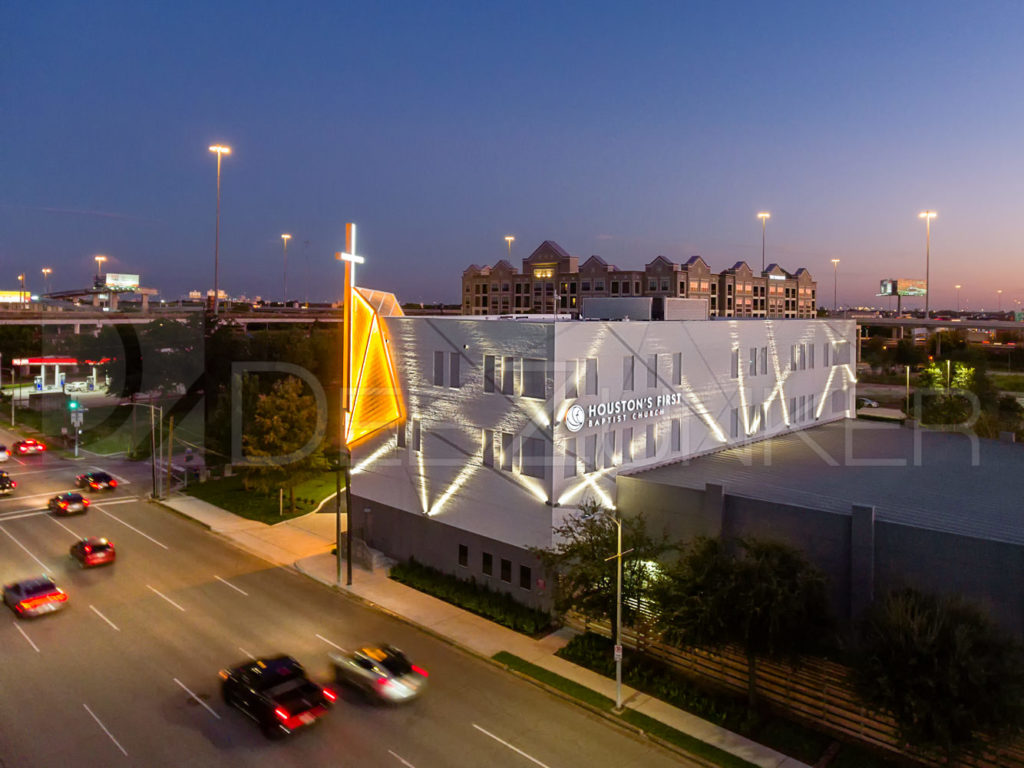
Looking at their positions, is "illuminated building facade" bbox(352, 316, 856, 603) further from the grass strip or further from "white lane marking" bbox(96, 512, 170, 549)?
"white lane marking" bbox(96, 512, 170, 549)

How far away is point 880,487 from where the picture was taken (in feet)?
98.0

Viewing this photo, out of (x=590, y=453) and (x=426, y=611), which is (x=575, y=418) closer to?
(x=590, y=453)

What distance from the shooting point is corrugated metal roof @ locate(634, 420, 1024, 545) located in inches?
1006

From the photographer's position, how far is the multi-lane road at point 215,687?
2000 centimetres

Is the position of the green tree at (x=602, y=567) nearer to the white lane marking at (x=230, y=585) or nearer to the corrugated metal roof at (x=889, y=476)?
the corrugated metal roof at (x=889, y=476)

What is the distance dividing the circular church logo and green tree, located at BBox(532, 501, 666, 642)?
148 inches

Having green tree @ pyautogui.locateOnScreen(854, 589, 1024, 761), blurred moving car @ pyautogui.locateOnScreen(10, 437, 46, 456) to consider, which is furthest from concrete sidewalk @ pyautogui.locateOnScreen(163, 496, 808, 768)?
blurred moving car @ pyautogui.locateOnScreen(10, 437, 46, 456)

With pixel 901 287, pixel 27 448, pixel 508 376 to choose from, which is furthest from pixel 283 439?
pixel 901 287

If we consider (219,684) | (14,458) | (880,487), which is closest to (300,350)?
(14,458)

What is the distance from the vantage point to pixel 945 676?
57.0 ft

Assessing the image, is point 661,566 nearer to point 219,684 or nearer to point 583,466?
point 583,466

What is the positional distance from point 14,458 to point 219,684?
54959mm

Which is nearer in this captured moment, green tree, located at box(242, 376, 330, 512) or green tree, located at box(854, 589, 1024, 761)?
green tree, located at box(854, 589, 1024, 761)

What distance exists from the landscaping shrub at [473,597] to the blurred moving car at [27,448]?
5067cm
